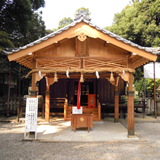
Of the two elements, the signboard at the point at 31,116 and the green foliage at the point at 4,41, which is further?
the green foliage at the point at 4,41

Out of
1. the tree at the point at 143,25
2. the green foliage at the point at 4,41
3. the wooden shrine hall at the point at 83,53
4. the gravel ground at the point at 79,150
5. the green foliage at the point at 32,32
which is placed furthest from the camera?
the tree at the point at 143,25

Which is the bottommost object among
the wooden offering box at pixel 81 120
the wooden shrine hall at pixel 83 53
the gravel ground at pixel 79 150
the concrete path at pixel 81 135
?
the gravel ground at pixel 79 150

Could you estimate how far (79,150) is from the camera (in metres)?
5.48

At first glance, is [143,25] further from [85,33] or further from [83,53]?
[85,33]

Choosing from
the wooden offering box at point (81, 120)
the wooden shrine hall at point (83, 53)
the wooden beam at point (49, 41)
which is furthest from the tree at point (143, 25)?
the wooden beam at point (49, 41)

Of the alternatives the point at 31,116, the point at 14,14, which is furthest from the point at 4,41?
the point at 31,116

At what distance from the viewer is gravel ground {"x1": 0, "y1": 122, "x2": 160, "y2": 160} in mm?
4973

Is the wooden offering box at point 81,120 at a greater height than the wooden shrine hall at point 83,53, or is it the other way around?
the wooden shrine hall at point 83,53

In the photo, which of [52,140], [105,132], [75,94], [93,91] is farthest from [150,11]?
[52,140]

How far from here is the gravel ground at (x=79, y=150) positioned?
16.3 ft

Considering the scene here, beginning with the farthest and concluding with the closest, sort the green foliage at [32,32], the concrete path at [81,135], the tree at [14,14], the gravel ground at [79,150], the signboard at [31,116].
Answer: the green foliage at [32,32] < the tree at [14,14] < the concrete path at [81,135] < the signboard at [31,116] < the gravel ground at [79,150]

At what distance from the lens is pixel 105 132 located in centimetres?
766

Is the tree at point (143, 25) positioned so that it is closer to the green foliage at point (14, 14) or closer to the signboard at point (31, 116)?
the green foliage at point (14, 14)

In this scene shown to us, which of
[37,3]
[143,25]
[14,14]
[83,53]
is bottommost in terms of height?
[83,53]
